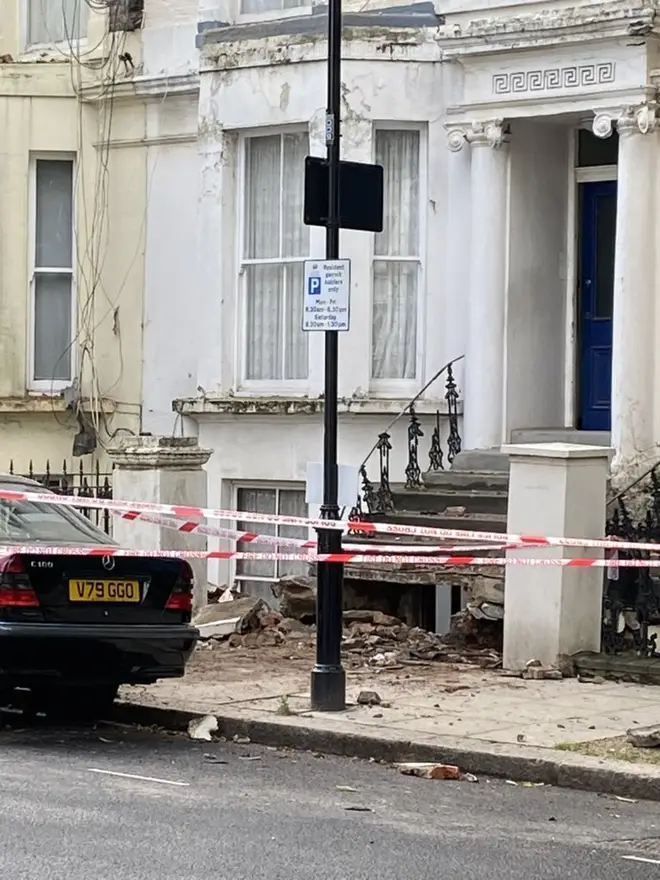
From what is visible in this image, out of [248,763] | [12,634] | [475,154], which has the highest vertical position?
[475,154]

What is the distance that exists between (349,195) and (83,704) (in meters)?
3.65

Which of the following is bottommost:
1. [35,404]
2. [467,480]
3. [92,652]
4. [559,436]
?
[92,652]

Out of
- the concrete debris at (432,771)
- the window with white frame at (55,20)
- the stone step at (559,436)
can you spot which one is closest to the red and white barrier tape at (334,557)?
the concrete debris at (432,771)

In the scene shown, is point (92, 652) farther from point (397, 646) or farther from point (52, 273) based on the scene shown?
point (52, 273)

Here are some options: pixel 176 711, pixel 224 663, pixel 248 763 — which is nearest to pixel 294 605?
pixel 224 663

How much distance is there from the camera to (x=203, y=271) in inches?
703

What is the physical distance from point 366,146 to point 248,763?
8486 millimetres

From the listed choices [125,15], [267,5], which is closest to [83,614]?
[267,5]

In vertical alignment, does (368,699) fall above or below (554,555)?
below

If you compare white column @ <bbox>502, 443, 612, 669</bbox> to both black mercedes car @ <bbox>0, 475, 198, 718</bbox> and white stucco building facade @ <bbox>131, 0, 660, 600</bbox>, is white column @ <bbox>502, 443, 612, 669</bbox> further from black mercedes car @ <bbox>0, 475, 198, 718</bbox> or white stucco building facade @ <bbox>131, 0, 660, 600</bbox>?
black mercedes car @ <bbox>0, 475, 198, 718</bbox>

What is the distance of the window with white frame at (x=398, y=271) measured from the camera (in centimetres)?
1695

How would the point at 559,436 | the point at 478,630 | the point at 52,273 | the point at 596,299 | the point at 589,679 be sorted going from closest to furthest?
the point at 589,679, the point at 478,630, the point at 559,436, the point at 596,299, the point at 52,273

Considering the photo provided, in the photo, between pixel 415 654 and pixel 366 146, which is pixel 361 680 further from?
pixel 366 146

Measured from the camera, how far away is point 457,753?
9523mm
